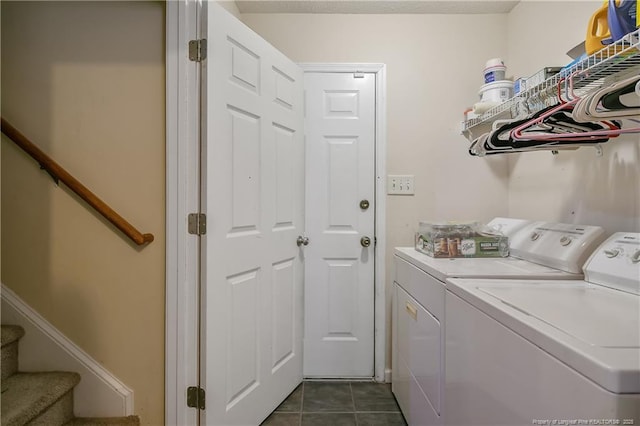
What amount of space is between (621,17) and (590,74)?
0.17 m

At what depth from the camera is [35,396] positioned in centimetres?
119

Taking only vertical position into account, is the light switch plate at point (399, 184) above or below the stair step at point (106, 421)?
above

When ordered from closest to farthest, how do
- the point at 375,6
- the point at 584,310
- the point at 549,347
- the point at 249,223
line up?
the point at 549,347 → the point at 584,310 → the point at 249,223 → the point at 375,6

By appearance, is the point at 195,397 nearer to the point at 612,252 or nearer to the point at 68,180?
the point at 68,180

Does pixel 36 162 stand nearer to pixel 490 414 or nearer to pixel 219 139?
pixel 219 139

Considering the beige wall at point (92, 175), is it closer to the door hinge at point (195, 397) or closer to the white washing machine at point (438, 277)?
the door hinge at point (195, 397)

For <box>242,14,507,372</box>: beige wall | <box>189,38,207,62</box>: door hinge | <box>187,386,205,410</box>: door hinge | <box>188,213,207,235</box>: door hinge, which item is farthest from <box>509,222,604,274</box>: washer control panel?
<box>189,38,207,62</box>: door hinge

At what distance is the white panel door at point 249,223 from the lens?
52.7 inches

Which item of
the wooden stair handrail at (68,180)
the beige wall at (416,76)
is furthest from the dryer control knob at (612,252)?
the wooden stair handrail at (68,180)

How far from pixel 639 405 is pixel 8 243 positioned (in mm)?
2031

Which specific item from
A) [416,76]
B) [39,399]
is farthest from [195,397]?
[416,76]

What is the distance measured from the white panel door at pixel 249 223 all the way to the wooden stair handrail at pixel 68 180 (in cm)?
31

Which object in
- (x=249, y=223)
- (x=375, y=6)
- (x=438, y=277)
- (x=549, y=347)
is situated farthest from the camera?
(x=375, y=6)

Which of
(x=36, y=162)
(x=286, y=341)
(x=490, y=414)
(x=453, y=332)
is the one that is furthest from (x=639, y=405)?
(x=36, y=162)
